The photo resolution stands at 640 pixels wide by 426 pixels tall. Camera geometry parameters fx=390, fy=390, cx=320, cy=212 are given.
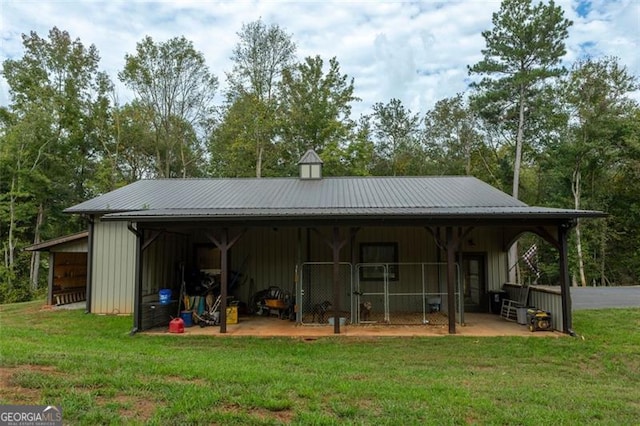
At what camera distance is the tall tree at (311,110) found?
22516 millimetres

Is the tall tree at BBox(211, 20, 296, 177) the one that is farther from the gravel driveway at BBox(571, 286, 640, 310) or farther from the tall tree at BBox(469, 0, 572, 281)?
the gravel driveway at BBox(571, 286, 640, 310)

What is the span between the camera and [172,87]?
2162 centimetres

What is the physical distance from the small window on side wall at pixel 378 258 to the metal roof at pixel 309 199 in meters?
1.46

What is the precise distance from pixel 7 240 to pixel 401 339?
1997cm

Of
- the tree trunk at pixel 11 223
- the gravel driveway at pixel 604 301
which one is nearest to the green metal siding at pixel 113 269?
the tree trunk at pixel 11 223

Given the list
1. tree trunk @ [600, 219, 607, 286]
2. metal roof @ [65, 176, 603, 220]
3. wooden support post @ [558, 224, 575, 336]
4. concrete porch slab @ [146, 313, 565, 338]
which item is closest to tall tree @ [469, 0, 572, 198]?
tree trunk @ [600, 219, 607, 286]

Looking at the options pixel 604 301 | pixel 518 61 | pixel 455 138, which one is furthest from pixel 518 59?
pixel 604 301

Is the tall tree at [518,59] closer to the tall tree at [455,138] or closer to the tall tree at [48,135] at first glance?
the tall tree at [455,138]

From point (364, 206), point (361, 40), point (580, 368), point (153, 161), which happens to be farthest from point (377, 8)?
point (153, 161)

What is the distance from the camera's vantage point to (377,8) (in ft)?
30.9

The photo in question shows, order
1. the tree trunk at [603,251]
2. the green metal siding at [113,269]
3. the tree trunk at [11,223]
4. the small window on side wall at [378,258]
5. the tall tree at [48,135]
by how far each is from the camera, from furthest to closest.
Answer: the tree trunk at [603,251]
the tall tree at [48,135]
the tree trunk at [11,223]
the small window on side wall at [378,258]
the green metal siding at [113,269]

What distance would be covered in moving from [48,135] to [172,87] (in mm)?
6718

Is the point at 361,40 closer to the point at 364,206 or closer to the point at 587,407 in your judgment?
the point at 364,206

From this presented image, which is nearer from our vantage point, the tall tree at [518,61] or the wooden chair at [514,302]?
the wooden chair at [514,302]
